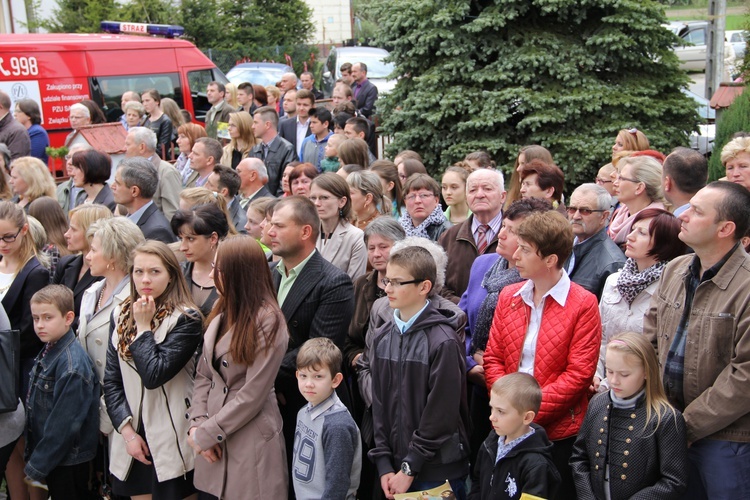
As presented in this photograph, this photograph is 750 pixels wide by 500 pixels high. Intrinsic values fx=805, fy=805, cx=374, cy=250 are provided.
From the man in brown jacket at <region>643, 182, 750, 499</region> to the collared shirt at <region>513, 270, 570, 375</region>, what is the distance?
557 millimetres

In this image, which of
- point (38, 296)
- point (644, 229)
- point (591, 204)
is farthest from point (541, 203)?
point (38, 296)

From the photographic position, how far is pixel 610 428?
3.90 metres

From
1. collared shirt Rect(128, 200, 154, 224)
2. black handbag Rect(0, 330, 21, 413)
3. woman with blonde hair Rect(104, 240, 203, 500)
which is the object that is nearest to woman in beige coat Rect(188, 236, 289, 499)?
woman with blonde hair Rect(104, 240, 203, 500)

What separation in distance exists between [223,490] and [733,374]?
2691 mm

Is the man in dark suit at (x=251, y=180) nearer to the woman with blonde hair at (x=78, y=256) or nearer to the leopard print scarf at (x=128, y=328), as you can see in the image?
the woman with blonde hair at (x=78, y=256)

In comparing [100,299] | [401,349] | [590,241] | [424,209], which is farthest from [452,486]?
[100,299]

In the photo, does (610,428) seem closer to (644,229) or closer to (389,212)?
(644,229)

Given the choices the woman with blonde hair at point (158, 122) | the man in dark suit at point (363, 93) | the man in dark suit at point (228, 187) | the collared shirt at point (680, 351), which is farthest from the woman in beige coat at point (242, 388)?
the man in dark suit at point (363, 93)

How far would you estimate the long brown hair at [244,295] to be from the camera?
14.4 feet

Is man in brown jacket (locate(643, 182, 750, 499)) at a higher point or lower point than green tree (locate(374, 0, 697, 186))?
lower

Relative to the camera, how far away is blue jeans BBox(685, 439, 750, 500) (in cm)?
385

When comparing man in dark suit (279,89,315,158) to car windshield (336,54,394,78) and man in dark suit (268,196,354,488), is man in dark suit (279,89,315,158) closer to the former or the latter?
man in dark suit (268,196,354,488)

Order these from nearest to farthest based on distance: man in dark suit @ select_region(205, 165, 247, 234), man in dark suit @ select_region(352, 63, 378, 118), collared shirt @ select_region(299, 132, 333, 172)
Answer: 1. man in dark suit @ select_region(205, 165, 247, 234)
2. collared shirt @ select_region(299, 132, 333, 172)
3. man in dark suit @ select_region(352, 63, 378, 118)

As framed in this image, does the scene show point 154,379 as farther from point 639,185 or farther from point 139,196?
point 639,185
